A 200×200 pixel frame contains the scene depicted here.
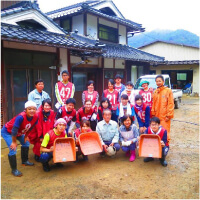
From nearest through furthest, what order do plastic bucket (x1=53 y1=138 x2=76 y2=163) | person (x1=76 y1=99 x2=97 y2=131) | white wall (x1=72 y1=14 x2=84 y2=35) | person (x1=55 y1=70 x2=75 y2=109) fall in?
plastic bucket (x1=53 y1=138 x2=76 y2=163) < person (x1=76 y1=99 x2=97 y2=131) < person (x1=55 y1=70 x2=75 y2=109) < white wall (x1=72 y1=14 x2=84 y2=35)

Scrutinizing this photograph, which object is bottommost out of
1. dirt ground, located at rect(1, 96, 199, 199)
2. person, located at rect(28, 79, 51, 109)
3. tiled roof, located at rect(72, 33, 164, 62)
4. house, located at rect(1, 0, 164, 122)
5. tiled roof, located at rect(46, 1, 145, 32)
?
dirt ground, located at rect(1, 96, 199, 199)

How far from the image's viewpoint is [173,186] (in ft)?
11.0

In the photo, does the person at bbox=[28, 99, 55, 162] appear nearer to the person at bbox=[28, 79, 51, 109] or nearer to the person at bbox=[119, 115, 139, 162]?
the person at bbox=[28, 79, 51, 109]

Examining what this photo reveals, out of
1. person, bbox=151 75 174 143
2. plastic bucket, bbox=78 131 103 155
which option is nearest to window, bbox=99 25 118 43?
person, bbox=151 75 174 143

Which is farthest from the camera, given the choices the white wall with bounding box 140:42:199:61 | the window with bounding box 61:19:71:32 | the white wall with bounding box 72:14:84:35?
the white wall with bounding box 140:42:199:61

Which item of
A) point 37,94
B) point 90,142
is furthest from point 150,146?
point 37,94

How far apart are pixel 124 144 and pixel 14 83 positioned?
4081 mm

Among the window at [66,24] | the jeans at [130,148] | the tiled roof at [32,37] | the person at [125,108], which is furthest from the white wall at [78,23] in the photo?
the jeans at [130,148]

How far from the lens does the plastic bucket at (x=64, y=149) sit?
12.4 ft

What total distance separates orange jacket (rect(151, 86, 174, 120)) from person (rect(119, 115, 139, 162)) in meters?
0.84

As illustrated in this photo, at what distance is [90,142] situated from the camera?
448 cm

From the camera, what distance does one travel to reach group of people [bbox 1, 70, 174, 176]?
12.1 feet

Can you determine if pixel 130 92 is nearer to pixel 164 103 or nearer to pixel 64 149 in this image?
pixel 164 103

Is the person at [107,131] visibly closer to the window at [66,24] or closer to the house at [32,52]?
the house at [32,52]
